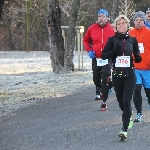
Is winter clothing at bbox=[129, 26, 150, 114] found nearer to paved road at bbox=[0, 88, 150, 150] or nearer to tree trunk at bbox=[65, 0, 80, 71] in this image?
paved road at bbox=[0, 88, 150, 150]

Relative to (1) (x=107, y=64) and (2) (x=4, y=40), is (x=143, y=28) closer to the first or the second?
(1) (x=107, y=64)

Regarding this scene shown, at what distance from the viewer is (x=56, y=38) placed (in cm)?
1992

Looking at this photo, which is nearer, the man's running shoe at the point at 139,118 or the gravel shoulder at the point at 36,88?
the man's running shoe at the point at 139,118

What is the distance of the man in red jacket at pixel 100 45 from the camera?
11.2 metres

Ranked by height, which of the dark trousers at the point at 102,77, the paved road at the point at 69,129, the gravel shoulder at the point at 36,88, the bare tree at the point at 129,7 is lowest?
the gravel shoulder at the point at 36,88

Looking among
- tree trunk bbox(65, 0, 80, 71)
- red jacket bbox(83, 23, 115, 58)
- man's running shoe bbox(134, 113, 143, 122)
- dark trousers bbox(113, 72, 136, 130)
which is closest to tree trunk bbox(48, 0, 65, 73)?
tree trunk bbox(65, 0, 80, 71)

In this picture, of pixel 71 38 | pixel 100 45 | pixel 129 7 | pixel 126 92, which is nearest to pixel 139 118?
pixel 126 92

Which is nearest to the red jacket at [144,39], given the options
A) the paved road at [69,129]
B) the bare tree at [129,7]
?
the paved road at [69,129]

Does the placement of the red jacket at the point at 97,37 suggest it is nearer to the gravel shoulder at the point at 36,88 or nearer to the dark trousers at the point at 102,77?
the dark trousers at the point at 102,77

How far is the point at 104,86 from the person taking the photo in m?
11.1

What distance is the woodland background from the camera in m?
49.4

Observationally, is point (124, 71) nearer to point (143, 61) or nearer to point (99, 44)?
point (143, 61)

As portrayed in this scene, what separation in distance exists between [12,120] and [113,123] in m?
1.82

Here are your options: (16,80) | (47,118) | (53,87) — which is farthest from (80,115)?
(16,80)
